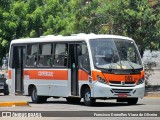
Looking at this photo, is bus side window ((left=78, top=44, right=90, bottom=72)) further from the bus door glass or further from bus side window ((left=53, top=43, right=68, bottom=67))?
bus side window ((left=53, top=43, right=68, bottom=67))

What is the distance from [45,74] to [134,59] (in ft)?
14.5

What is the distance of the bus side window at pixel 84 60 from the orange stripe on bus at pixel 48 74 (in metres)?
1.13

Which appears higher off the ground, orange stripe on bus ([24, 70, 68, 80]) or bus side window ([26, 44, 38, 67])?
bus side window ([26, 44, 38, 67])

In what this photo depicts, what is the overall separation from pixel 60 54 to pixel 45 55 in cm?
124

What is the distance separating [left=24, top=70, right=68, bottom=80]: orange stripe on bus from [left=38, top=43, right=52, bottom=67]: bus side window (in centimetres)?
36

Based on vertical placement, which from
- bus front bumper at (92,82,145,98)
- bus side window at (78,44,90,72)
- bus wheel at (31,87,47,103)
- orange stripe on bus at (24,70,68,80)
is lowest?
bus wheel at (31,87,47,103)

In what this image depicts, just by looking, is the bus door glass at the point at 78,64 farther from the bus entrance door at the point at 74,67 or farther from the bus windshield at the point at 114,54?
the bus windshield at the point at 114,54

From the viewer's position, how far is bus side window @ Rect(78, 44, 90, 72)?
23.9 meters

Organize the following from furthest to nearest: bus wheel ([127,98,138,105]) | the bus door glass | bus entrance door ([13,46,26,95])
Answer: bus entrance door ([13,46,26,95]) → bus wheel ([127,98,138,105]) → the bus door glass

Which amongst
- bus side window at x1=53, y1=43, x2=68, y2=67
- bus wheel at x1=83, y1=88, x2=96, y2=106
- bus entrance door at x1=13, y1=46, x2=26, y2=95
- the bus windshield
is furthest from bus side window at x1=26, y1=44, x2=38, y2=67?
the bus windshield

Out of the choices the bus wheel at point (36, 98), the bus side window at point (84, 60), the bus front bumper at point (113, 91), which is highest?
the bus side window at point (84, 60)

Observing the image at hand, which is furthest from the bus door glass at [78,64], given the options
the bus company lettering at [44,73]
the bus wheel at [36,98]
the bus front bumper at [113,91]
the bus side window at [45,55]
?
the bus wheel at [36,98]

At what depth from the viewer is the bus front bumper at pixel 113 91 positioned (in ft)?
76.2

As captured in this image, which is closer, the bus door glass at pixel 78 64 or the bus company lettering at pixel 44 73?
the bus door glass at pixel 78 64
